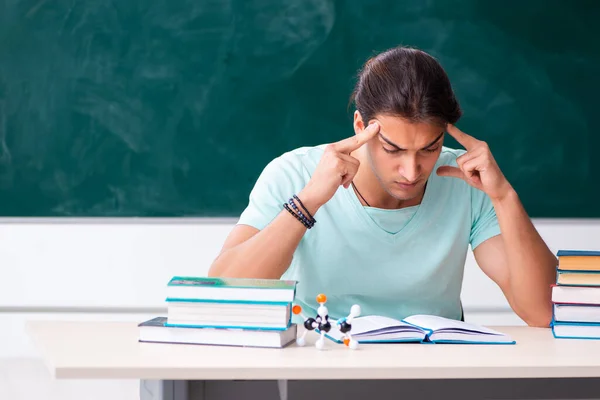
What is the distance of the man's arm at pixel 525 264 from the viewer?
5.91 feet


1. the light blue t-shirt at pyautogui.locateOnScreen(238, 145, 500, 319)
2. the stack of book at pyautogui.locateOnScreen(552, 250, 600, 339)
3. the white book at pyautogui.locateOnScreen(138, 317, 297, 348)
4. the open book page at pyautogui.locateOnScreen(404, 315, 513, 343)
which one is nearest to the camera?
the white book at pyautogui.locateOnScreen(138, 317, 297, 348)

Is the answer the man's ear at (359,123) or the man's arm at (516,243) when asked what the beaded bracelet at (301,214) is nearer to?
the man's ear at (359,123)

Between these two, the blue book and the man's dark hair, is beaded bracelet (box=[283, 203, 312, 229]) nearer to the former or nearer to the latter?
the man's dark hair

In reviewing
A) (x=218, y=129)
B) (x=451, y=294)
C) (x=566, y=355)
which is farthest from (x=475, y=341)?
(x=218, y=129)

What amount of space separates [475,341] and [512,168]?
1888mm

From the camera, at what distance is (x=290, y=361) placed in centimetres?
124

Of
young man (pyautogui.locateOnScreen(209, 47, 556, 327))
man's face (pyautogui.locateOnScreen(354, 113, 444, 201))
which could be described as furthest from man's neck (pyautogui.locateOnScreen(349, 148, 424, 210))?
man's face (pyautogui.locateOnScreen(354, 113, 444, 201))

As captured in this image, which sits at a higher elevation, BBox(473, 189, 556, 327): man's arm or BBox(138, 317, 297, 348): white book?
BBox(473, 189, 556, 327): man's arm

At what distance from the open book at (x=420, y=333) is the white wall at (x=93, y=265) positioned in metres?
1.71

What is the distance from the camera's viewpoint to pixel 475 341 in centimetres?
147

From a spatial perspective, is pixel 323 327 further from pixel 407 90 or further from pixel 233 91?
pixel 233 91

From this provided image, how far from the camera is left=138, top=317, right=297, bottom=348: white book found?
4.47ft

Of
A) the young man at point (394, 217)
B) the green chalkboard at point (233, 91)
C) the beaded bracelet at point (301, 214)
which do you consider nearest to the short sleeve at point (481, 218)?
the young man at point (394, 217)

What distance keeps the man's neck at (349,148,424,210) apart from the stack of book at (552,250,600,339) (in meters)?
0.45
